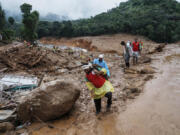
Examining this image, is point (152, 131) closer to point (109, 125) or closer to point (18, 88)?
point (109, 125)

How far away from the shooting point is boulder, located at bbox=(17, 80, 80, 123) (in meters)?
3.28

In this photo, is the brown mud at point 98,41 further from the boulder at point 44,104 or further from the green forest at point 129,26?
the boulder at point 44,104

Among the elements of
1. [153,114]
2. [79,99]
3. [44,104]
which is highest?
[44,104]

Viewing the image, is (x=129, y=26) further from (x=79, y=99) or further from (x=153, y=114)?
(x=153, y=114)

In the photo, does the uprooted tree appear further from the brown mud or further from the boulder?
the boulder

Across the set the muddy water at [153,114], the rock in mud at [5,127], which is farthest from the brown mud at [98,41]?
the rock in mud at [5,127]

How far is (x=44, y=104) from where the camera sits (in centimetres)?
328

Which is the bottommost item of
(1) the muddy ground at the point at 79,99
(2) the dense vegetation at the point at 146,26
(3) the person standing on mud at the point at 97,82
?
(1) the muddy ground at the point at 79,99

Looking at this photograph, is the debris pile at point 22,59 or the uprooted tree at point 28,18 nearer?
the debris pile at point 22,59

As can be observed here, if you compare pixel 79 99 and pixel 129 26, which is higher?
pixel 129 26

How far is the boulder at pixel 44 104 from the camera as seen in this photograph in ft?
10.8

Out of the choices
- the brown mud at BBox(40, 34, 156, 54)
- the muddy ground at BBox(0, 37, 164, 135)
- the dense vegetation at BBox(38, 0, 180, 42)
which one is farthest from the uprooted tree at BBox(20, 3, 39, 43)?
the muddy ground at BBox(0, 37, 164, 135)

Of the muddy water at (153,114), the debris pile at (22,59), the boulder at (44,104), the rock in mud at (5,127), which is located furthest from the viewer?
the debris pile at (22,59)

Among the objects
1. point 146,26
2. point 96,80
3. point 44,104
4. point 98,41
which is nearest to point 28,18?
point 98,41
